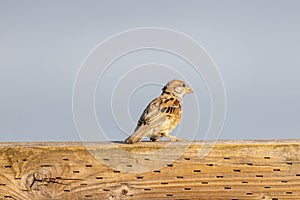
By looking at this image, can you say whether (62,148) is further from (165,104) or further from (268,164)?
(165,104)

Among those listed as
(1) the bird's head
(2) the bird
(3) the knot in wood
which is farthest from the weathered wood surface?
(1) the bird's head

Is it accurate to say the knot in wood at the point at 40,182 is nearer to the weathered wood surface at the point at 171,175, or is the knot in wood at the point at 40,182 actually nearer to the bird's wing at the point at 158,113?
the weathered wood surface at the point at 171,175

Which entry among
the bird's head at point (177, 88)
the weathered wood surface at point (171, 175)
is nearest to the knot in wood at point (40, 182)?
the weathered wood surface at point (171, 175)

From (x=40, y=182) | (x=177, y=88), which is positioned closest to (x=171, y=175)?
(x=40, y=182)

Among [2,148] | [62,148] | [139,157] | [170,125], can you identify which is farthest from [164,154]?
[170,125]

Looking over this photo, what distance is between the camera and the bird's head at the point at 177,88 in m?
6.25

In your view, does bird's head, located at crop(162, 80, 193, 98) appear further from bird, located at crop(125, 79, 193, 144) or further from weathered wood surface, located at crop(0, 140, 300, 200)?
weathered wood surface, located at crop(0, 140, 300, 200)

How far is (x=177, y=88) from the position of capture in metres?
6.40

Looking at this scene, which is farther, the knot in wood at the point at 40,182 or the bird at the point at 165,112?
the bird at the point at 165,112

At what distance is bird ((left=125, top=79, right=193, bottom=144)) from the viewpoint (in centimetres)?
567

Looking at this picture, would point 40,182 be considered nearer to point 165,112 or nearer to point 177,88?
point 165,112

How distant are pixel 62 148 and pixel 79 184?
18cm

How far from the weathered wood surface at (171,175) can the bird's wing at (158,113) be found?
2.66 meters

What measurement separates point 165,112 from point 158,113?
11cm
